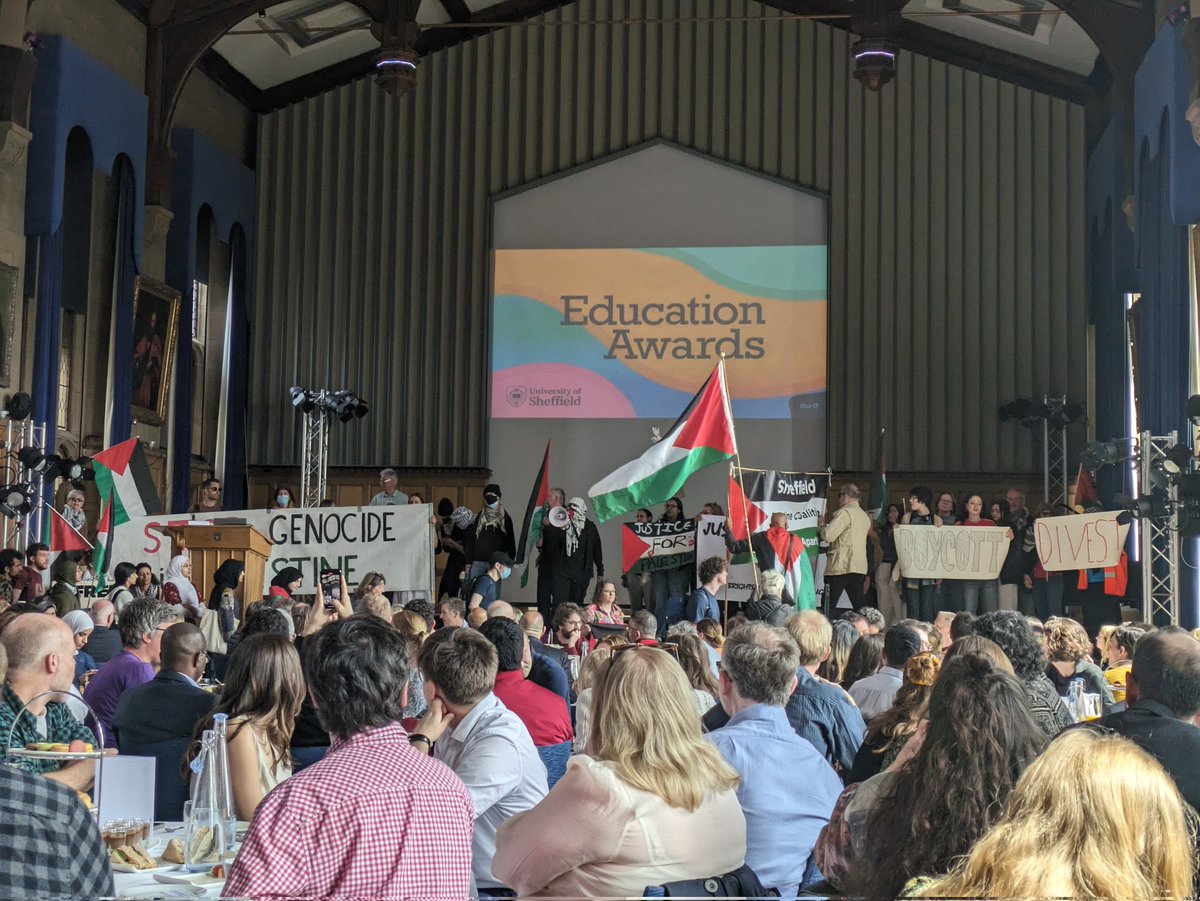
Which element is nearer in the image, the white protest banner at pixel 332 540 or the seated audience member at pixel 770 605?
the seated audience member at pixel 770 605

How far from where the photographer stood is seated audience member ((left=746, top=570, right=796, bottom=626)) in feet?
25.8

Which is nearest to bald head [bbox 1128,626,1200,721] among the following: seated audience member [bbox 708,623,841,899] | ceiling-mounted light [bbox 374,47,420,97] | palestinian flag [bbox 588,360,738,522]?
seated audience member [bbox 708,623,841,899]

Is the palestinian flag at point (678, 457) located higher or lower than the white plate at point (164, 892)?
higher

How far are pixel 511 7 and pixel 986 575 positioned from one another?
9.20 m

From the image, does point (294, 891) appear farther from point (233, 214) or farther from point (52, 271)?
point (233, 214)

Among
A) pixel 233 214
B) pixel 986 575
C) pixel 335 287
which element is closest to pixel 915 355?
pixel 986 575

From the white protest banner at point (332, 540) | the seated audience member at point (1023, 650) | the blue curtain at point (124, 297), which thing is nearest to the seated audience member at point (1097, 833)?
the seated audience member at point (1023, 650)

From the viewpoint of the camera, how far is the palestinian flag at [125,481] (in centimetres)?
1177

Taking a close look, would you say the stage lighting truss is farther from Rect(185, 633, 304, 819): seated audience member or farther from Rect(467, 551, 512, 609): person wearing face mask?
Rect(185, 633, 304, 819): seated audience member

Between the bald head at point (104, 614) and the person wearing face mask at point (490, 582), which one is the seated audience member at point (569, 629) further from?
the person wearing face mask at point (490, 582)

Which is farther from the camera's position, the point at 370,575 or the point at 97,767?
the point at 370,575

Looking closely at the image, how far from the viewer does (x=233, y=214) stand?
16.9 metres

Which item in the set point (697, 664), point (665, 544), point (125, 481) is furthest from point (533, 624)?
point (125, 481)

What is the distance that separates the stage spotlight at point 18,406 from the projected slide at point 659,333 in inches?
228
